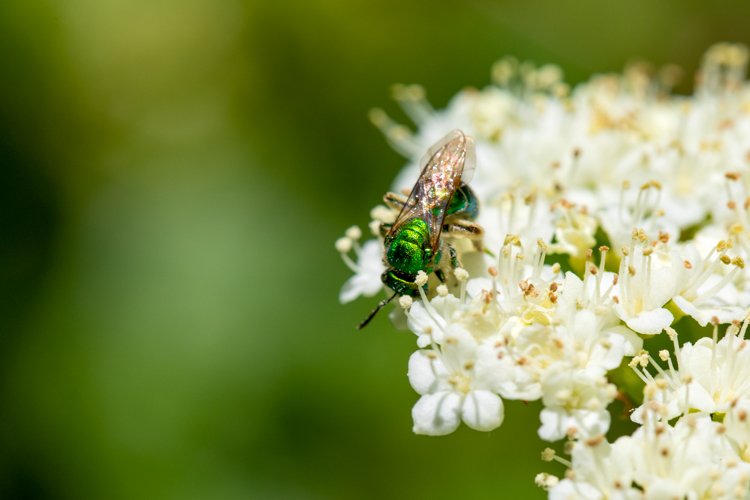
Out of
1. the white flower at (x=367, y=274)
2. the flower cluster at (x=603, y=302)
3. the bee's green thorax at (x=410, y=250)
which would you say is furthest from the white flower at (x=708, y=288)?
the white flower at (x=367, y=274)

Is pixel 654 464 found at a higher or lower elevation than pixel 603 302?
lower

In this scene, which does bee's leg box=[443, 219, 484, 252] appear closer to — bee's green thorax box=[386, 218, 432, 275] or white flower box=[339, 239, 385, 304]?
bee's green thorax box=[386, 218, 432, 275]

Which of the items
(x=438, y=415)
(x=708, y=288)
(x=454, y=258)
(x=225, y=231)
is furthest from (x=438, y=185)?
(x=225, y=231)

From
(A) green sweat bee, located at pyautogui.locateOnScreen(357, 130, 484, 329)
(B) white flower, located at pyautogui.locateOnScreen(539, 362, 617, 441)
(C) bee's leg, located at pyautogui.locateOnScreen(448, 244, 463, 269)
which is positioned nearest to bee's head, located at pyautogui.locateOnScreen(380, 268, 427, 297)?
(A) green sweat bee, located at pyautogui.locateOnScreen(357, 130, 484, 329)

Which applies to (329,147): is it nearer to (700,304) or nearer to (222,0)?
(222,0)

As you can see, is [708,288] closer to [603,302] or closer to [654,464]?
[603,302]

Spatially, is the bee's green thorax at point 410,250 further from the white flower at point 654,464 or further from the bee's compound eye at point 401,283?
the white flower at point 654,464

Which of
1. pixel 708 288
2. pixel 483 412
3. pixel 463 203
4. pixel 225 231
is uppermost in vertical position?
pixel 225 231

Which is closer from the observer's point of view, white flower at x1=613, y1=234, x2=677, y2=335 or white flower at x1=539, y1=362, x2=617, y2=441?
white flower at x1=539, y1=362, x2=617, y2=441
